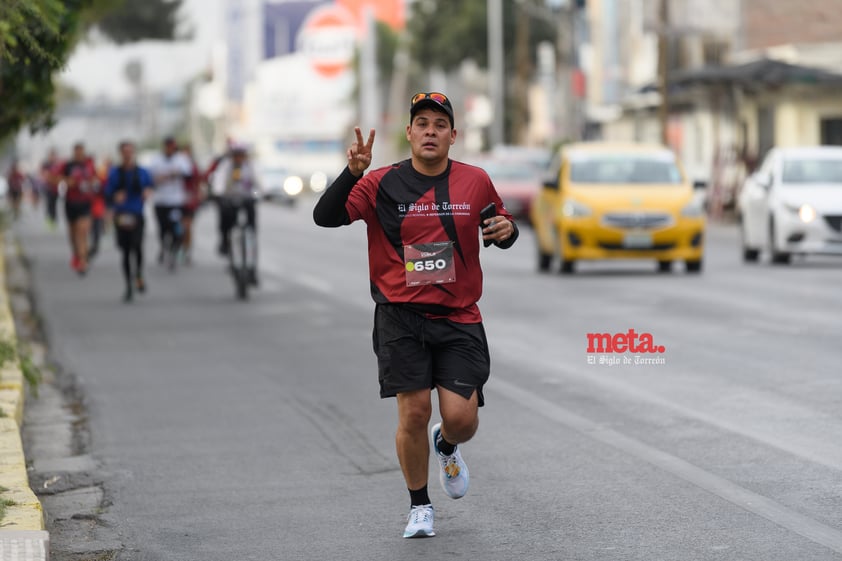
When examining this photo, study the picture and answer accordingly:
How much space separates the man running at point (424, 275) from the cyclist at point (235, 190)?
13784mm

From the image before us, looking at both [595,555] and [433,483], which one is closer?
[595,555]

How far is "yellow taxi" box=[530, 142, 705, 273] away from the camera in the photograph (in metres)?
23.8

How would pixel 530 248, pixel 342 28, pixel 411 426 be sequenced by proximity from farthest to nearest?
pixel 342 28 → pixel 530 248 → pixel 411 426

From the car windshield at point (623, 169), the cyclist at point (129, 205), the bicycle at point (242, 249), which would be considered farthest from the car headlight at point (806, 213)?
the cyclist at point (129, 205)

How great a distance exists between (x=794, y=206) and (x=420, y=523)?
18.1 meters

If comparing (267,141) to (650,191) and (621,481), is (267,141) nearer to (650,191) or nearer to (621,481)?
(650,191)

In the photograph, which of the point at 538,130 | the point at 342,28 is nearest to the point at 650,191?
the point at 538,130

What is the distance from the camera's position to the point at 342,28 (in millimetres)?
163000

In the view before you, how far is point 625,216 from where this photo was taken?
2384cm

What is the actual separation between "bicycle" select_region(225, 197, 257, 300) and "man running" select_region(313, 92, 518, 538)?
13.6 m

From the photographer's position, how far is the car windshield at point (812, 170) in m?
25.9

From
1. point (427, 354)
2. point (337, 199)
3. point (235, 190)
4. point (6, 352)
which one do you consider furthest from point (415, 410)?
point (235, 190)

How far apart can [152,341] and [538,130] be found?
265 ft

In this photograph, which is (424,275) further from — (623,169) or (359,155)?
(623,169)
